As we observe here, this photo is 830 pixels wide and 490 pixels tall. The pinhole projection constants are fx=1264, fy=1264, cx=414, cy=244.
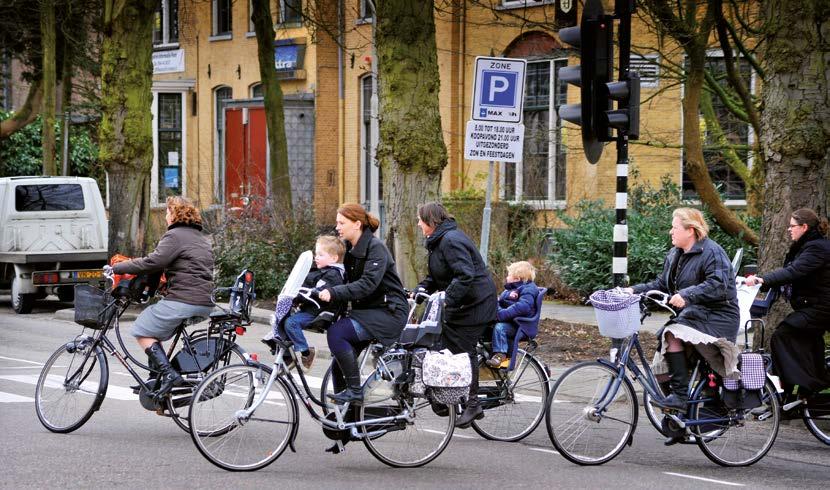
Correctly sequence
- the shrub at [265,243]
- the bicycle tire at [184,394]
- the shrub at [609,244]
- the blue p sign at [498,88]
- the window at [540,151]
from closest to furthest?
the bicycle tire at [184,394] → the blue p sign at [498,88] → the shrub at [609,244] → the shrub at [265,243] → the window at [540,151]

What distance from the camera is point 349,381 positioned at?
807 cm

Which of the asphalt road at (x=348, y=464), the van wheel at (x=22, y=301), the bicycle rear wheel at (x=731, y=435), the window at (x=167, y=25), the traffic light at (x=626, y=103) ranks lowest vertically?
the van wheel at (x=22, y=301)

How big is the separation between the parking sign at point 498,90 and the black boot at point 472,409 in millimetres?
4428

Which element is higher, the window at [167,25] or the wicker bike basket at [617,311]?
the window at [167,25]

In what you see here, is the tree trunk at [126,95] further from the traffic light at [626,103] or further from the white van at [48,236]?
the traffic light at [626,103]

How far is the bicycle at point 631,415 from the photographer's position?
320 inches

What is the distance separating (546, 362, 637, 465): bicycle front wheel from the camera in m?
8.13

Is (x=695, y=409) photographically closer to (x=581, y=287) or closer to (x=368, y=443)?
(x=368, y=443)

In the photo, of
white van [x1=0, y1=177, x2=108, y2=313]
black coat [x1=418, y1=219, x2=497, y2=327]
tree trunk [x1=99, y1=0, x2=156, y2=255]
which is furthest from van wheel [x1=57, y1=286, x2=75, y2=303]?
black coat [x1=418, y1=219, x2=497, y2=327]

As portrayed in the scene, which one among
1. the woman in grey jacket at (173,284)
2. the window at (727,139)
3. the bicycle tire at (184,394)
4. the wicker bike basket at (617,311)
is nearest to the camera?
the wicker bike basket at (617,311)

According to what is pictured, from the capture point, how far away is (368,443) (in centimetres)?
802

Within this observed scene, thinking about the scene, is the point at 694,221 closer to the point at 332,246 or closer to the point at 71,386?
the point at 332,246

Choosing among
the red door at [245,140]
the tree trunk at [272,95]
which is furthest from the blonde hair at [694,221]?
the red door at [245,140]

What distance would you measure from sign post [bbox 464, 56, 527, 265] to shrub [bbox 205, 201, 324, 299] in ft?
27.3
